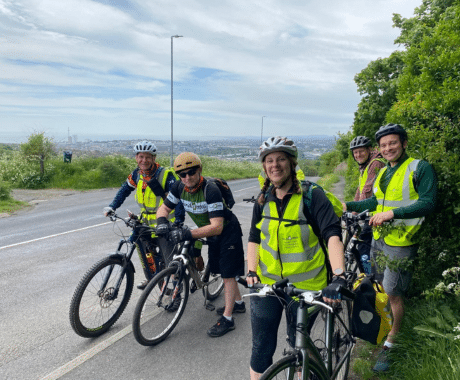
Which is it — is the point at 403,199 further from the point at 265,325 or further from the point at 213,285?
the point at 213,285

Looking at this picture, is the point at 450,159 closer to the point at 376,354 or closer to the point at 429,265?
the point at 429,265

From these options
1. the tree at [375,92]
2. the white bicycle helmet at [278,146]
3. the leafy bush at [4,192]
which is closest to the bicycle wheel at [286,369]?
the white bicycle helmet at [278,146]

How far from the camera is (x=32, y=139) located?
807 inches

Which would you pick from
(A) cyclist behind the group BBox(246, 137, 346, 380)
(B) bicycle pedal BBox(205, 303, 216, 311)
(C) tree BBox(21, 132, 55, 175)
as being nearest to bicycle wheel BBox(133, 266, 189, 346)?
(B) bicycle pedal BBox(205, 303, 216, 311)

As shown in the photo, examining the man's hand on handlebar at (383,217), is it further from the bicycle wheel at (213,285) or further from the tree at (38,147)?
the tree at (38,147)

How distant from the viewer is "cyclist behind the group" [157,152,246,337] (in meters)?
3.94

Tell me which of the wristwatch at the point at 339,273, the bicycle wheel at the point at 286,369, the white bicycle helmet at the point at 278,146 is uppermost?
the white bicycle helmet at the point at 278,146

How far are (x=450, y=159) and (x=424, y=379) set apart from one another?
72.1 inches

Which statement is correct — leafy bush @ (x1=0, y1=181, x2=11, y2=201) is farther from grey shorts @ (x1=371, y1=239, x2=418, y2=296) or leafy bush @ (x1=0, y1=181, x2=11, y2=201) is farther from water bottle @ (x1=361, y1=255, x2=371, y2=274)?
grey shorts @ (x1=371, y1=239, x2=418, y2=296)

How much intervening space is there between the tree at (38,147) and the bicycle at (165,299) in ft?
61.8

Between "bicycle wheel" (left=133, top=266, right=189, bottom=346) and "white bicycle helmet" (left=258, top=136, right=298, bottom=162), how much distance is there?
1928 mm

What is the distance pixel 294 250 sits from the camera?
99.9 inches

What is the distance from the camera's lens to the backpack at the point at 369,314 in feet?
8.79

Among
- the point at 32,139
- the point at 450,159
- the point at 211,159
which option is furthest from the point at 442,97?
the point at 211,159
